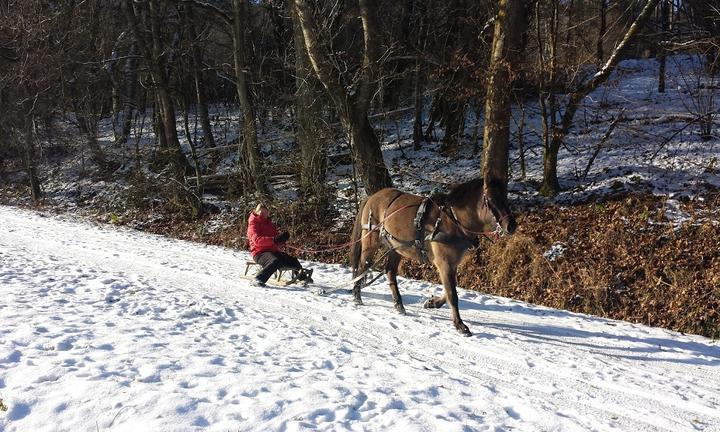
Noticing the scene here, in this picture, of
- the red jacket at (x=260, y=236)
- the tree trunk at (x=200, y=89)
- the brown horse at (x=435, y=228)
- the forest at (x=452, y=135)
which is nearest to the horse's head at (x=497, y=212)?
the brown horse at (x=435, y=228)

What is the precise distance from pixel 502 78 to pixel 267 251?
6430 millimetres

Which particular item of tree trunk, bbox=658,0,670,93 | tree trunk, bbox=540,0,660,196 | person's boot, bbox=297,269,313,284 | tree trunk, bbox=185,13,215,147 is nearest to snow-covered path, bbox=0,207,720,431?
person's boot, bbox=297,269,313,284

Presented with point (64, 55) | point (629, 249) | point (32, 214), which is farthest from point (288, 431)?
point (64, 55)

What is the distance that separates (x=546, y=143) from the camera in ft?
41.9

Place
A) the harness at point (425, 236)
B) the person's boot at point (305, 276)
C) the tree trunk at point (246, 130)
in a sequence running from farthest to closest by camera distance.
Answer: the tree trunk at point (246, 130), the person's boot at point (305, 276), the harness at point (425, 236)

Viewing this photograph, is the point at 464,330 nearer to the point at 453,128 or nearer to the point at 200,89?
the point at 453,128

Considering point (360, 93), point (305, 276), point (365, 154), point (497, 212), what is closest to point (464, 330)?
point (497, 212)

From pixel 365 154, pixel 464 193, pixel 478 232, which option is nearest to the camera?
pixel 478 232

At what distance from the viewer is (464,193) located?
6.84m

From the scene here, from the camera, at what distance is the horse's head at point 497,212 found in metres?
6.28

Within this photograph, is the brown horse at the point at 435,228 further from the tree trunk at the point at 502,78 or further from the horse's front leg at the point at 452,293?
the tree trunk at the point at 502,78

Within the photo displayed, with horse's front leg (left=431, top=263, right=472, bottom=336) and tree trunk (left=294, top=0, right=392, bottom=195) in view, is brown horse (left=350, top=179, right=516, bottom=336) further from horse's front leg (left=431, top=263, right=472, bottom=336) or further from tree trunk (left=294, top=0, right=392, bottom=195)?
tree trunk (left=294, top=0, right=392, bottom=195)

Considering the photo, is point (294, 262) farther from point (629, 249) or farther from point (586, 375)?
point (629, 249)

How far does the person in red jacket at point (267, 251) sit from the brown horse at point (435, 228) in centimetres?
121
